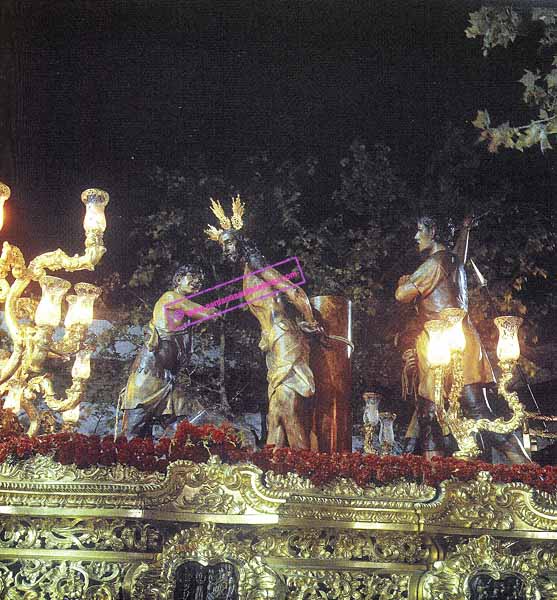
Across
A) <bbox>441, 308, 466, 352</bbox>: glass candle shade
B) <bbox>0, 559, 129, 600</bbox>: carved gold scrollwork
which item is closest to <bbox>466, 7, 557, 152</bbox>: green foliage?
<bbox>441, 308, 466, 352</bbox>: glass candle shade

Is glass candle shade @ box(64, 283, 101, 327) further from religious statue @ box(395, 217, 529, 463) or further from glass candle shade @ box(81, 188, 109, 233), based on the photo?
religious statue @ box(395, 217, 529, 463)

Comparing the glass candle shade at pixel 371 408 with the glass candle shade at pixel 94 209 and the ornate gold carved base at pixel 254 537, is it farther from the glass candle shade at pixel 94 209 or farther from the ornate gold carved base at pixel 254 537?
the glass candle shade at pixel 94 209

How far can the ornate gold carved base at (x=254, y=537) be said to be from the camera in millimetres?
4289

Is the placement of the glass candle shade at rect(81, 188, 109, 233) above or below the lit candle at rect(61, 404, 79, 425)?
above

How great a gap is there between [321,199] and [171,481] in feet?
19.0

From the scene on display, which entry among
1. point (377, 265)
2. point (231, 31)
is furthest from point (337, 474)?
point (231, 31)

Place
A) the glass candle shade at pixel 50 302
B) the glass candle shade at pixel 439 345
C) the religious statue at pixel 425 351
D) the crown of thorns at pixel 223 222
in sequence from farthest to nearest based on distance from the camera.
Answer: the crown of thorns at pixel 223 222, the religious statue at pixel 425 351, the glass candle shade at pixel 439 345, the glass candle shade at pixel 50 302

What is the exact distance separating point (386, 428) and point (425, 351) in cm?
107

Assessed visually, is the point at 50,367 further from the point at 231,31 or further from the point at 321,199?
the point at 231,31

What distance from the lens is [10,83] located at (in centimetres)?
857

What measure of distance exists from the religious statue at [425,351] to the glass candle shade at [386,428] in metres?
0.39

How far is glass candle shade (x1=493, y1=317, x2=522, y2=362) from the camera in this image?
254 inches

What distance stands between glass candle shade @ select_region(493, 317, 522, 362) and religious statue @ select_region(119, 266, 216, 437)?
2.85 metres

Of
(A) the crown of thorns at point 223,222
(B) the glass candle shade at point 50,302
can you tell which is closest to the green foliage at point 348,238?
(A) the crown of thorns at point 223,222
